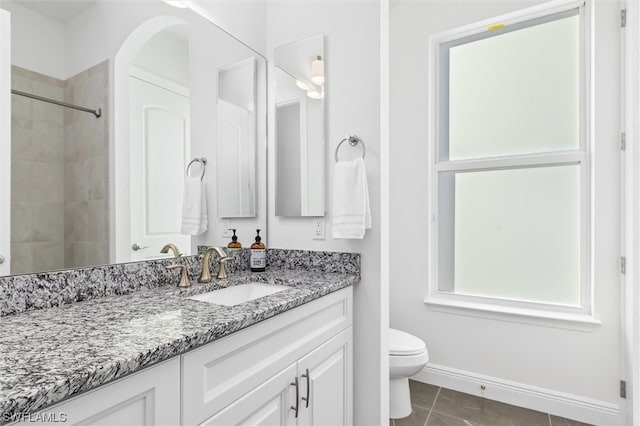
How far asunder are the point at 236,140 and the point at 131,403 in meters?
1.38

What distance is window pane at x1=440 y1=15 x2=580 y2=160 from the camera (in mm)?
2127

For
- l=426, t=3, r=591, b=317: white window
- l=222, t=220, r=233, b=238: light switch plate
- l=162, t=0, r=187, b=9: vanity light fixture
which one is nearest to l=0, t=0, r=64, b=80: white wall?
l=162, t=0, r=187, b=9: vanity light fixture

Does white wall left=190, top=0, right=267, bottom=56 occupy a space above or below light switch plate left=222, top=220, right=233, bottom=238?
above

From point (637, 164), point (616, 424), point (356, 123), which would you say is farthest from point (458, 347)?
point (356, 123)

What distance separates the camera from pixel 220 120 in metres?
1.74

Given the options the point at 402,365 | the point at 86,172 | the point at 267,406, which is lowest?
the point at 402,365

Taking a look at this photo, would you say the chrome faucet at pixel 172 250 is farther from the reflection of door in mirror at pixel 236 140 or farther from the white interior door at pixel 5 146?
the white interior door at pixel 5 146

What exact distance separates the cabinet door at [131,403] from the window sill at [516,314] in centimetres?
203

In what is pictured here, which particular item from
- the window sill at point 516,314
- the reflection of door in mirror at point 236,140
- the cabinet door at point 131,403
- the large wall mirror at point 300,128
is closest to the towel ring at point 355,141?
the large wall mirror at point 300,128

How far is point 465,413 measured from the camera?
207 cm

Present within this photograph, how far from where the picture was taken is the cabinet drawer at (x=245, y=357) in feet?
2.61

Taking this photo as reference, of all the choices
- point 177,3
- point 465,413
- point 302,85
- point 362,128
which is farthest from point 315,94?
point 465,413

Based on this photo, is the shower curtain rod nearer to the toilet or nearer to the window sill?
the toilet

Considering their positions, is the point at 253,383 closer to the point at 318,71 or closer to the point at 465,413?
the point at 318,71
